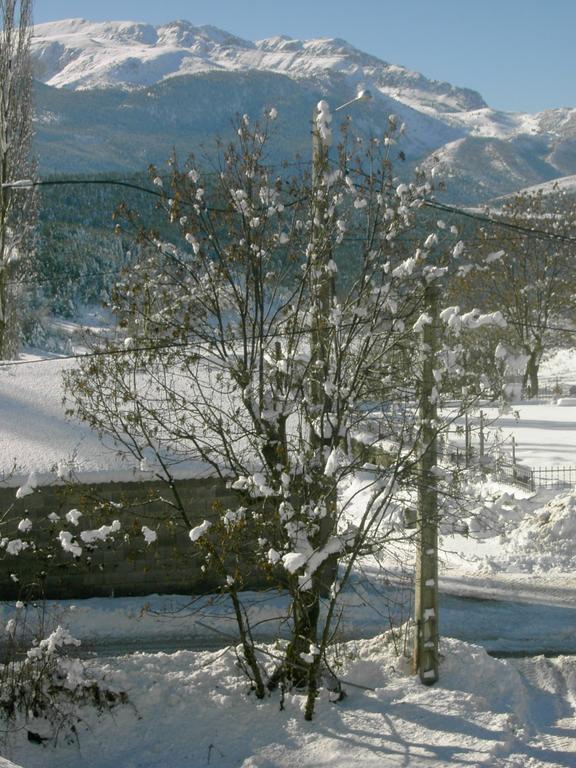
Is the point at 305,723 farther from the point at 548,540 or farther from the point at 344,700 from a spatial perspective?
the point at 548,540

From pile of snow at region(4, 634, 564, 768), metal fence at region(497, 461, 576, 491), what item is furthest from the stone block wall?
metal fence at region(497, 461, 576, 491)

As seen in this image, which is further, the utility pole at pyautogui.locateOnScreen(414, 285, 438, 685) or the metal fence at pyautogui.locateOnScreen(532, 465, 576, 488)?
Answer: the metal fence at pyautogui.locateOnScreen(532, 465, 576, 488)

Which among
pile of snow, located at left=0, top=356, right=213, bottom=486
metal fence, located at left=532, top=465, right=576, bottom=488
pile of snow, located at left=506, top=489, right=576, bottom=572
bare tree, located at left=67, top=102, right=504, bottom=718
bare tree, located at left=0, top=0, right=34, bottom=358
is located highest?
bare tree, located at left=0, top=0, right=34, bottom=358

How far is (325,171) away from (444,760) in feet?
17.7

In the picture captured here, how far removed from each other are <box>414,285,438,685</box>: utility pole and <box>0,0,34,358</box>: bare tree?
35.5 ft

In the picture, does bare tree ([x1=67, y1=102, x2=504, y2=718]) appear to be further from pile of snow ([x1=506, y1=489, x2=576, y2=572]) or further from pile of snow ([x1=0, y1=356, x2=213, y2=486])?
pile of snow ([x1=506, y1=489, x2=576, y2=572])

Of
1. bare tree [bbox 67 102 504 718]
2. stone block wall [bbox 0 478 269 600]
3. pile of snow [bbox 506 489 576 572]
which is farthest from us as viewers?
pile of snow [bbox 506 489 576 572]

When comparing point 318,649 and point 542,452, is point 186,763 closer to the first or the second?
point 318,649

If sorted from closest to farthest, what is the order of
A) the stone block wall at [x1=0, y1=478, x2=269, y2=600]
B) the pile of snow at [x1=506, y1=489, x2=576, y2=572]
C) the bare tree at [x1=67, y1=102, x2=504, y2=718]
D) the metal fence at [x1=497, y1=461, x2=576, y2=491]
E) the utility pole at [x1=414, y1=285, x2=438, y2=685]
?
the bare tree at [x1=67, y1=102, x2=504, y2=718] → the utility pole at [x1=414, y1=285, x2=438, y2=685] → the stone block wall at [x1=0, y1=478, x2=269, y2=600] → the pile of snow at [x1=506, y1=489, x2=576, y2=572] → the metal fence at [x1=497, y1=461, x2=576, y2=491]

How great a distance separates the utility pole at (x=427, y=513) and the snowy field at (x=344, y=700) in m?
0.32

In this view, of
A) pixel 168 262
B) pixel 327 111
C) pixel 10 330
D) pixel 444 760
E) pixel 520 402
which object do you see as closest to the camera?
pixel 444 760

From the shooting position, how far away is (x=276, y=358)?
8539mm

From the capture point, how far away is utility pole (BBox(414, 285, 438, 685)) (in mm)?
8070

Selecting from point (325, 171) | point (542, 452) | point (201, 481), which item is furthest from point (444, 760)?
point (542, 452)
